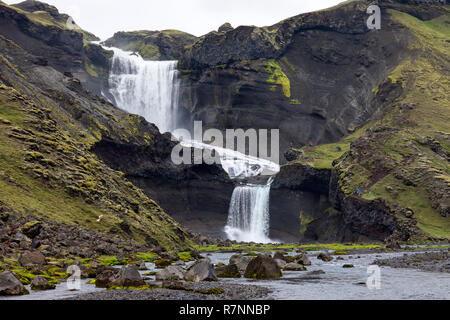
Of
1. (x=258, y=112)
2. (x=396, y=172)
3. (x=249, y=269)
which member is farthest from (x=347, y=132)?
(x=249, y=269)

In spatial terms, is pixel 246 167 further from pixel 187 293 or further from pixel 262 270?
pixel 187 293

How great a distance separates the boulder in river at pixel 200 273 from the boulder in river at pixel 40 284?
981 centimetres

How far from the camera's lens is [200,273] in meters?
36.9

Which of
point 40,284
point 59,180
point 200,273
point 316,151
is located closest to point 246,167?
point 316,151

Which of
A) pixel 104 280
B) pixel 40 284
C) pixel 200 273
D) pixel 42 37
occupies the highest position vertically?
pixel 42 37

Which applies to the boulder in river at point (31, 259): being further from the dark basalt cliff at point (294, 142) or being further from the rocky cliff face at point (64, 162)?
the dark basalt cliff at point (294, 142)

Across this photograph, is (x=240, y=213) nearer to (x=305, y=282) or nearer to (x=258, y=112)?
(x=258, y=112)

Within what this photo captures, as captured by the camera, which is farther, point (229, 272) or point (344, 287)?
point (229, 272)

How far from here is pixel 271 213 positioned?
143 meters

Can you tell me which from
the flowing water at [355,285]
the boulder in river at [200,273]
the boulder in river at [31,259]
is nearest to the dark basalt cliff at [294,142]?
the boulder in river at [31,259]

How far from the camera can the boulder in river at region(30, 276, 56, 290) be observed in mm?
31094

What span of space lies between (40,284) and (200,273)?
11385 mm

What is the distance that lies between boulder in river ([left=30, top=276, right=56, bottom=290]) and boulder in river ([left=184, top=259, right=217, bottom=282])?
981 cm
